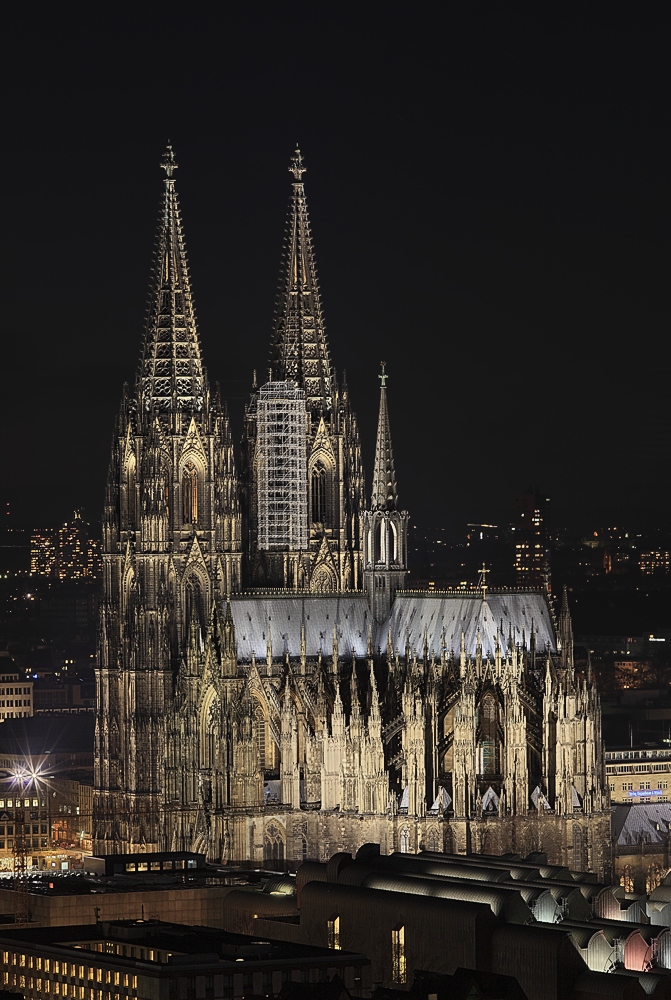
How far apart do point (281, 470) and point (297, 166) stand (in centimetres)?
1653

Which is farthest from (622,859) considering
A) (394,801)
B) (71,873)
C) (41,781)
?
(41,781)

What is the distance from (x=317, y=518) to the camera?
173250 mm

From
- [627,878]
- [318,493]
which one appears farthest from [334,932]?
[318,493]

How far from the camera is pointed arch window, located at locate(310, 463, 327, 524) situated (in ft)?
568

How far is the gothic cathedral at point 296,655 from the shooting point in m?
154

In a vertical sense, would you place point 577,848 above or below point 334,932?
above

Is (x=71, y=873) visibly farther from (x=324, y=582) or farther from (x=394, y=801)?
(x=324, y=582)

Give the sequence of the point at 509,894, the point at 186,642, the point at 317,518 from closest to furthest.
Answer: the point at 509,894 < the point at 186,642 < the point at 317,518

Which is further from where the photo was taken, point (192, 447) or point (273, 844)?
point (192, 447)

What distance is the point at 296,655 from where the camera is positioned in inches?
6373

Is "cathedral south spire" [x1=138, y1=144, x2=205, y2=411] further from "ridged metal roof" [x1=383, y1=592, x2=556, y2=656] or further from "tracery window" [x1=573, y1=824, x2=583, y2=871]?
"tracery window" [x1=573, y1=824, x2=583, y2=871]

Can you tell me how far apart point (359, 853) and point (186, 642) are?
2351 centimetres

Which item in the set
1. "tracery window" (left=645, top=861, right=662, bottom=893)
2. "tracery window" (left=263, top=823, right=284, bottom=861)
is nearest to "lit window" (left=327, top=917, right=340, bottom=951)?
"tracery window" (left=263, top=823, right=284, bottom=861)

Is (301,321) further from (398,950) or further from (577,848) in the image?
(398,950)
